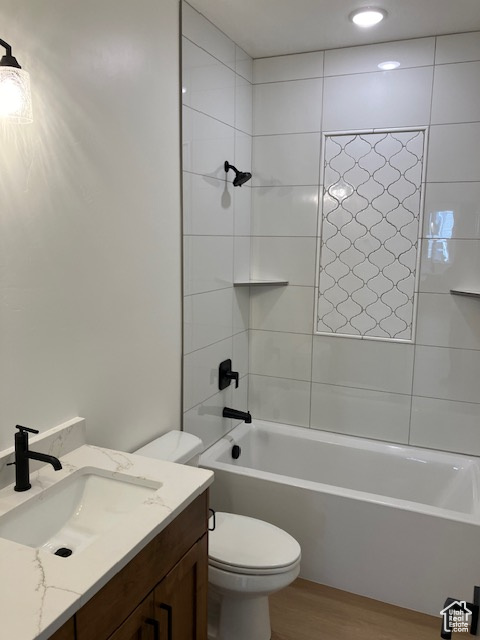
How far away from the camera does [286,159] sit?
2959 millimetres

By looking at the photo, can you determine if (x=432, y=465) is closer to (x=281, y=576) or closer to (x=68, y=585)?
(x=281, y=576)

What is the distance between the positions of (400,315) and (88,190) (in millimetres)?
1815

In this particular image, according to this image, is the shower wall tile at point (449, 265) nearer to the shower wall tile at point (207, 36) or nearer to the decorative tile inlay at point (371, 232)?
the decorative tile inlay at point (371, 232)

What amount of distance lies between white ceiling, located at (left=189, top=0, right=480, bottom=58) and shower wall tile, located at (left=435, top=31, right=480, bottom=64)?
0.04 meters

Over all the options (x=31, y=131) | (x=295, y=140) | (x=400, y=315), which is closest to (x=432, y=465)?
(x=400, y=315)

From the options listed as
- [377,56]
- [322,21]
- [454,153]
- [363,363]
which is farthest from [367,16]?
[363,363]

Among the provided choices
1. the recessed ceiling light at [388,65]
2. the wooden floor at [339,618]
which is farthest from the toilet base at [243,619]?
the recessed ceiling light at [388,65]

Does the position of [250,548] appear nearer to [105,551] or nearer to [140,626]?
[140,626]

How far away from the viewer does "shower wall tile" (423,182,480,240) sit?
8.55 ft

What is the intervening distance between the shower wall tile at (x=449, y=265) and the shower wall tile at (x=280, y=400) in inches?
36.6

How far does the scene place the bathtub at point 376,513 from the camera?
2.18 m

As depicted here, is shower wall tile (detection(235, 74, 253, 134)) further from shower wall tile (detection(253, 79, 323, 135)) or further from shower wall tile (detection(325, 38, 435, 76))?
shower wall tile (detection(325, 38, 435, 76))

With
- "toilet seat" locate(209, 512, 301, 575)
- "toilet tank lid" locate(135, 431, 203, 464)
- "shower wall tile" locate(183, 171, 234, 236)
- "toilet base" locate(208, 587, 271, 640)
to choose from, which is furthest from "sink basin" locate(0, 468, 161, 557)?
"shower wall tile" locate(183, 171, 234, 236)

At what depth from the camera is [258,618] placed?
201cm
